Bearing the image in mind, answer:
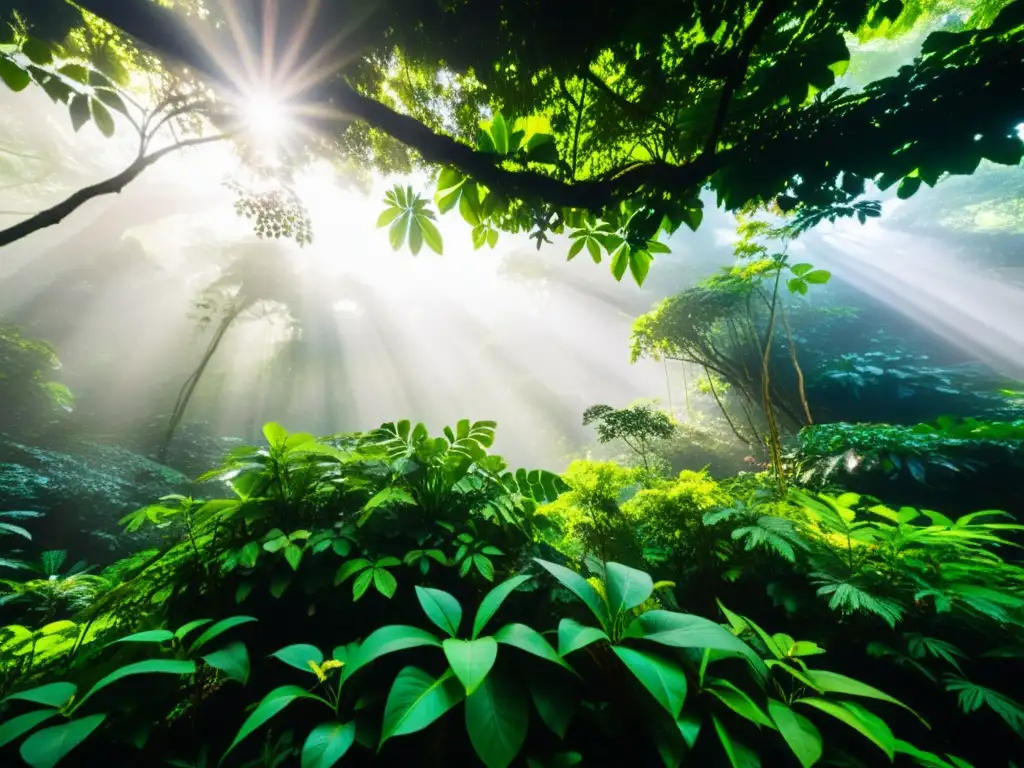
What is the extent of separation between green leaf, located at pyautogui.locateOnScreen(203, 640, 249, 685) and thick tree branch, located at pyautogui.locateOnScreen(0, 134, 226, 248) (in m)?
1.50

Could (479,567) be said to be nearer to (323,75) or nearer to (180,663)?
(180,663)

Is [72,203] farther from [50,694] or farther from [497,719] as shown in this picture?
[497,719]

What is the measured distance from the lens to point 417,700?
2.27 ft

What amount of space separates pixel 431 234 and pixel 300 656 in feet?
5.75

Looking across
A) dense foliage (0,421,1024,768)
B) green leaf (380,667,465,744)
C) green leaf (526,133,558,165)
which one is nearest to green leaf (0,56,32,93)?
dense foliage (0,421,1024,768)

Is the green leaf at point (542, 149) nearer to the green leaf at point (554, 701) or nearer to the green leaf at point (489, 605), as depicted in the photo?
the green leaf at point (489, 605)

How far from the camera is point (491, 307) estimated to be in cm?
4278

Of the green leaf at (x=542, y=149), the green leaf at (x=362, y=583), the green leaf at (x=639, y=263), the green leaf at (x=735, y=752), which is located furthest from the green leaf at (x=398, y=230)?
the green leaf at (x=735, y=752)

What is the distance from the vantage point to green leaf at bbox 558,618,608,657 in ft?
2.35

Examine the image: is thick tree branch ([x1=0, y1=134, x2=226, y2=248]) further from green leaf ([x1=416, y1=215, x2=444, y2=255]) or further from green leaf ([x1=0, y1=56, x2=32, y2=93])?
green leaf ([x1=416, y1=215, x2=444, y2=255])

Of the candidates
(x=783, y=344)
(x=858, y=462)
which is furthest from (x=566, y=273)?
(x=858, y=462)

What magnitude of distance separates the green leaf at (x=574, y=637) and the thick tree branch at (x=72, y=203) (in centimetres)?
205

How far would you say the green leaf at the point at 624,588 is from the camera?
0.89m

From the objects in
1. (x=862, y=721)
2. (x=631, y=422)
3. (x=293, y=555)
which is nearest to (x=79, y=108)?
(x=293, y=555)
